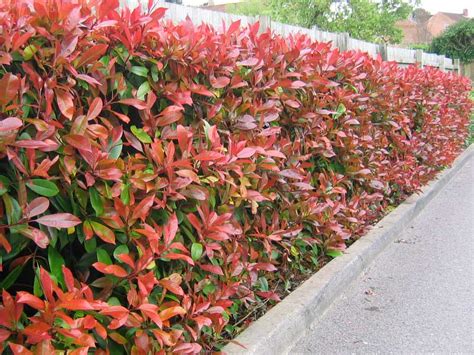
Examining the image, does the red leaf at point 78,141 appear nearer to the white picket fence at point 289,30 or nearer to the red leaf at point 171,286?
the red leaf at point 171,286

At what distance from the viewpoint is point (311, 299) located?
366 cm

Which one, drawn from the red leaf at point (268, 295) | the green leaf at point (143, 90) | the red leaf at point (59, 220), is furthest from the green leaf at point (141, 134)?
the red leaf at point (268, 295)

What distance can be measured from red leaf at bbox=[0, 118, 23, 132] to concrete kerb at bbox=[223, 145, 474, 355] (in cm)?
163

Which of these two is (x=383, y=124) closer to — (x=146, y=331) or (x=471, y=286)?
(x=471, y=286)

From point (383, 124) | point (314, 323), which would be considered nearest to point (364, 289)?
point (314, 323)

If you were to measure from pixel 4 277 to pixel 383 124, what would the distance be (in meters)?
4.71

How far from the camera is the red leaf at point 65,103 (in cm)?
199

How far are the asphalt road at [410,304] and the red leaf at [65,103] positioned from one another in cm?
211

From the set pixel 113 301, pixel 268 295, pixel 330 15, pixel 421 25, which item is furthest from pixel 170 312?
pixel 421 25

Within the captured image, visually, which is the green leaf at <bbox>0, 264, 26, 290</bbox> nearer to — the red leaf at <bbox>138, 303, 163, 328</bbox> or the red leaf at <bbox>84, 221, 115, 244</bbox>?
the red leaf at <bbox>84, 221, 115, 244</bbox>

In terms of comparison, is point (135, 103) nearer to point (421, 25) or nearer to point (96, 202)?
point (96, 202)

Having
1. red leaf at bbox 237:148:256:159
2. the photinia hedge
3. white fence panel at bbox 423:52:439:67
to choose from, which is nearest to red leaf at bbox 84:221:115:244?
the photinia hedge

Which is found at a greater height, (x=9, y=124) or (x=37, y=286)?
(x=9, y=124)

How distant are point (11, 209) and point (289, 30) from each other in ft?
17.6
